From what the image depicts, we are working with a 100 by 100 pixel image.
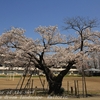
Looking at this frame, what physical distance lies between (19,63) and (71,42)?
5.82 metres

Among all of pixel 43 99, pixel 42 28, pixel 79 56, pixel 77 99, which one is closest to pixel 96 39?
pixel 79 56

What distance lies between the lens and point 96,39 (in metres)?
20.0

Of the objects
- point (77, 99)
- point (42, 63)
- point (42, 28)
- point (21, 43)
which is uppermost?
point (42, 28)

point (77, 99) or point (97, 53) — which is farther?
point (97, 53)

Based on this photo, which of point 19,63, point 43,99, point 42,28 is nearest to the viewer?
point 43,99

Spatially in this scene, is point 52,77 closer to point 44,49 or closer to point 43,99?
point 44,49

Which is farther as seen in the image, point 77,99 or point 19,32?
point 19,32

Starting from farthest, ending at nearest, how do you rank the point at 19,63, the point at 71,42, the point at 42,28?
the point at 19,63, the point at 71,42, the point at 42,28

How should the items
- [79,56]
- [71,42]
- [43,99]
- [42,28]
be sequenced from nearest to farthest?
[43,99], [79,56], [42,28], [71,42]

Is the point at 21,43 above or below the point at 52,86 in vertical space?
above

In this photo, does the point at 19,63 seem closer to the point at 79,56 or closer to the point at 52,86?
the point at 52,86

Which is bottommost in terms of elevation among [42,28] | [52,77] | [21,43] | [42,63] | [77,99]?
[77,99]

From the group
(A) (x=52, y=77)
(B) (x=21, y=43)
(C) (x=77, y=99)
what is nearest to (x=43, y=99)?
(C) (x=77, y=99)

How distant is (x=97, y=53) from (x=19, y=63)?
7879 millimetres
